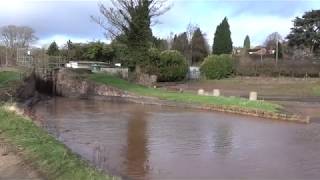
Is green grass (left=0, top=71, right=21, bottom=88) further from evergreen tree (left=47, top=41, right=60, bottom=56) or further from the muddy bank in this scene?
evergreen tree (left=47, top=41, right=60, bottom=56)

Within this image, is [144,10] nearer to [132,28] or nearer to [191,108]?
[132,28]

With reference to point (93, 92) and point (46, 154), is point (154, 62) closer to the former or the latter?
point (93, 92)

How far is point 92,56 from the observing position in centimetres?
7050

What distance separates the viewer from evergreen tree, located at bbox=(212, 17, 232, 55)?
77.9m

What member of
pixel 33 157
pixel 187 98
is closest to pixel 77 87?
pixel 187 98

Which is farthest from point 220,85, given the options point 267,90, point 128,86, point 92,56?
point 92,56

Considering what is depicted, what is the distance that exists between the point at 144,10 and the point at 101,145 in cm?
3359

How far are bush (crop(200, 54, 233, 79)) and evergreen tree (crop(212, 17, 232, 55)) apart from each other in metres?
15.2

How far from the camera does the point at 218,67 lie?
203 feet

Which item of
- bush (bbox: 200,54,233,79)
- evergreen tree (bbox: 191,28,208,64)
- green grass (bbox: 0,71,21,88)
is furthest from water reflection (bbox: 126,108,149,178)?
evergreen tree (bbox: 191,28,208,64)

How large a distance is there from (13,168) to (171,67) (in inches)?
2023

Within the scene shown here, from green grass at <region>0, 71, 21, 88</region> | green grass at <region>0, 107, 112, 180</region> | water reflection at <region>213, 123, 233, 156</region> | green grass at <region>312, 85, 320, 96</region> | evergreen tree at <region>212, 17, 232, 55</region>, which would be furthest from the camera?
evergreen tree at <region>212, 17, 232, 55</region>

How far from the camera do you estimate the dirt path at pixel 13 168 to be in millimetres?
10294

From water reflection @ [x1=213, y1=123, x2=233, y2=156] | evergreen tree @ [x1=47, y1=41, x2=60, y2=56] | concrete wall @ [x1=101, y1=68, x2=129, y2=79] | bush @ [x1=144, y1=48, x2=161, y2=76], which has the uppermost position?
evergreen tree @ [x1=47, y1=41, x2=60, y2=56]
